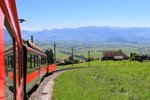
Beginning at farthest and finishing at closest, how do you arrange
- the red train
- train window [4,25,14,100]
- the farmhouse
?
1. the farmhouse
2. train window [4,25,14,100]
3. the red train

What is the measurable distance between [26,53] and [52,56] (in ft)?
187

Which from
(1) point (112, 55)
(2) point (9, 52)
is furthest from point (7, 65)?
(1) point (112, 55)

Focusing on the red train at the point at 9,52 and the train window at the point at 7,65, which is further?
the train window at the point at 7,65

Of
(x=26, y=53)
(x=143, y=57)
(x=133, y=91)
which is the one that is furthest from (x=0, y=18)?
(x=143, y=57)

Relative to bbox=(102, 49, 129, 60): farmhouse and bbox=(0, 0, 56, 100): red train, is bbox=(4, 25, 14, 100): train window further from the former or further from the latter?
bbox=(102, 49, 129, 60): farmhouse

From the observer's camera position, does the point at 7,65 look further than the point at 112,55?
No

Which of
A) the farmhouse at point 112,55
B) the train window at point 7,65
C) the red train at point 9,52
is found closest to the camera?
the red train at point 9,52

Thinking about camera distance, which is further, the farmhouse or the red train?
the farmhouse

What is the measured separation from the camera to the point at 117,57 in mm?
92625

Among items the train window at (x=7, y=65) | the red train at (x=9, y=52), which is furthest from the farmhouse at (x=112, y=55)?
the train window at (x=7, y=65)

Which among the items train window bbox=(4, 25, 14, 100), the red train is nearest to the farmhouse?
the red train

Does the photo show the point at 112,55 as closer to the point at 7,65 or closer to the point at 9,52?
the point at 9,52

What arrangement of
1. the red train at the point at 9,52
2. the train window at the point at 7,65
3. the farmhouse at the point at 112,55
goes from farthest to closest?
the farmhouse at the point at 112,55, the train window at the point at 7,65, the red train at the point at 9,52

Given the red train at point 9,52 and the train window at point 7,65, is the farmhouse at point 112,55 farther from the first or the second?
the train window at point 7,65
